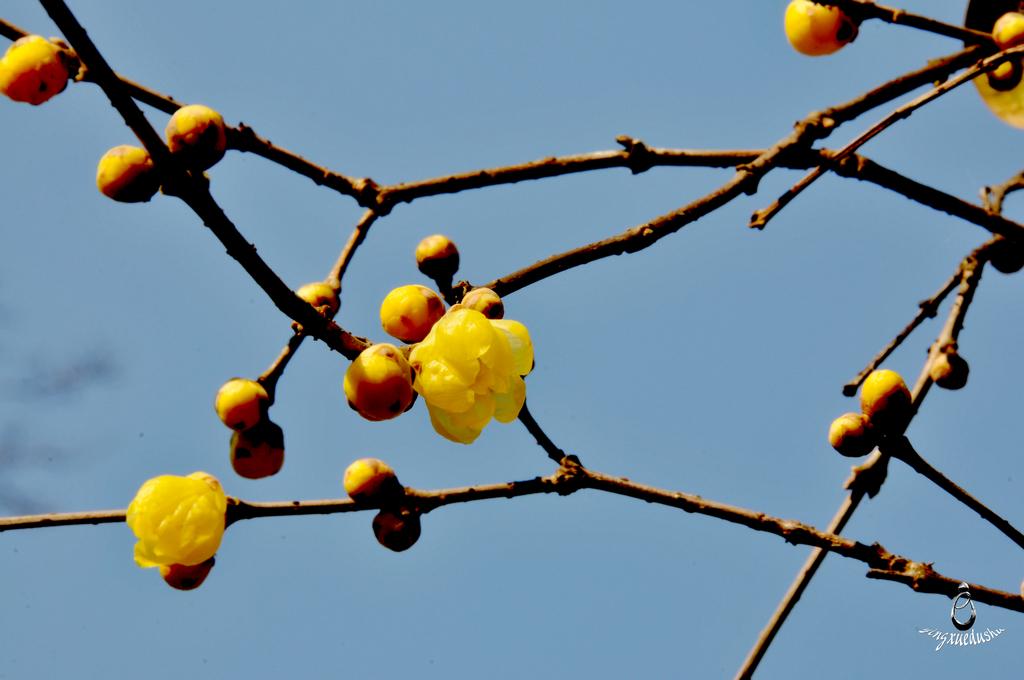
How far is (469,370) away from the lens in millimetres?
1193

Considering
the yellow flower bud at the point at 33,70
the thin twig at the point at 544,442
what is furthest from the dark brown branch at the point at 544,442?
the yellow flower bud at the point at 33,70

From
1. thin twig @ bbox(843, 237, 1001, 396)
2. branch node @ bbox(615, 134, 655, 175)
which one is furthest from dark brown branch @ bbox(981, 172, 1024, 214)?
branch node @ bbox(615, 134, 655, 175)

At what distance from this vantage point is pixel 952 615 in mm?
1374

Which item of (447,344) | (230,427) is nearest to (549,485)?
(447,344)

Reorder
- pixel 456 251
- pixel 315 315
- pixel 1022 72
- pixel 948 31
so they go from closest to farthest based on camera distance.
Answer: pixel 315 315, pixel 948 31, pixel 456 251, pixel 1022 72

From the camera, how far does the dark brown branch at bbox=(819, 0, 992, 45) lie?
1.45 meters

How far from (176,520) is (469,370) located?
453 millimetres

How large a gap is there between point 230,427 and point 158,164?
1.95 feet

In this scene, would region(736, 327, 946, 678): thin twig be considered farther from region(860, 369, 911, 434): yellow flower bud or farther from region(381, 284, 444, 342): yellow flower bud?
region(381, 284, 444, 342): yellow flower bud

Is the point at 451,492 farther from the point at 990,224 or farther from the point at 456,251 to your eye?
the point at 990,224

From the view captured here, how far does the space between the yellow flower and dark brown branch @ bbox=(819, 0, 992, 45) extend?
3.61 ft

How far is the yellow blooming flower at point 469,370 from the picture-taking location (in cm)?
121

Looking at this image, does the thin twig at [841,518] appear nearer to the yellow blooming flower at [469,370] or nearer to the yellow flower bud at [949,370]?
the yellow flower bud at [949,370]

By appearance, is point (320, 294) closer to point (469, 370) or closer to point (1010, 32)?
point (469, 370)
